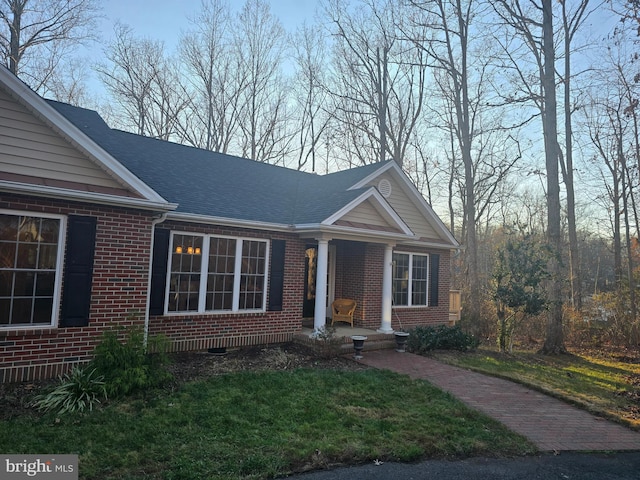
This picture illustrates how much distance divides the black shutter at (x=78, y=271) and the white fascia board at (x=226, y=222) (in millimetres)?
1581

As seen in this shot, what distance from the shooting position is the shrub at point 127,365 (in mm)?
5812

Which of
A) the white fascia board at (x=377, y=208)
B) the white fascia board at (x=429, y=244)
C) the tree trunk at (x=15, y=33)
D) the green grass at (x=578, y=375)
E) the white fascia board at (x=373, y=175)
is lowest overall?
the green grass at (x=578, y=375)

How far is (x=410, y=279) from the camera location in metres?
12.9

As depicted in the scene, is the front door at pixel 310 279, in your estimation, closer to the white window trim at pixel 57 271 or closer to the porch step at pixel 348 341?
the porch step at pixel 348 341

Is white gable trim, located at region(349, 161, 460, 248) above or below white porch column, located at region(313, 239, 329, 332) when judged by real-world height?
above

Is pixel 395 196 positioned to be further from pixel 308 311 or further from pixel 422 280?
pixel 308 311

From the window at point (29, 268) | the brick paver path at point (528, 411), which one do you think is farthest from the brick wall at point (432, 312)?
the window at point (29, 268)

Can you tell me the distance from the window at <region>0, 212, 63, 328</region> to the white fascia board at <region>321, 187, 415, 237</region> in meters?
5.24

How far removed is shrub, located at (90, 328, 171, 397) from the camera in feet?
19.1

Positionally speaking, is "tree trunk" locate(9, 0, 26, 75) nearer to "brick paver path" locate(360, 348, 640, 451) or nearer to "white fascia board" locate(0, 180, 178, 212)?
"white fascia board" locate(0, 180, 178, 212)

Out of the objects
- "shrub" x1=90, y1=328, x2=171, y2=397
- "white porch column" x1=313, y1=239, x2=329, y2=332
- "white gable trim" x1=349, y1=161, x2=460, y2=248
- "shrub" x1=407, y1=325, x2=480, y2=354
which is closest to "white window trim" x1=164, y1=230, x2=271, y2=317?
"white porch column" x1=313, y1=239, x2=329, y2=332

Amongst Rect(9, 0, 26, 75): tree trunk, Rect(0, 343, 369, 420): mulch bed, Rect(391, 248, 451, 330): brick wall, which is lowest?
Rect(0, 343, 369, 420): mulch bed

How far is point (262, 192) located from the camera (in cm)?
1155

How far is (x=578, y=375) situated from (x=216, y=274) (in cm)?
849
